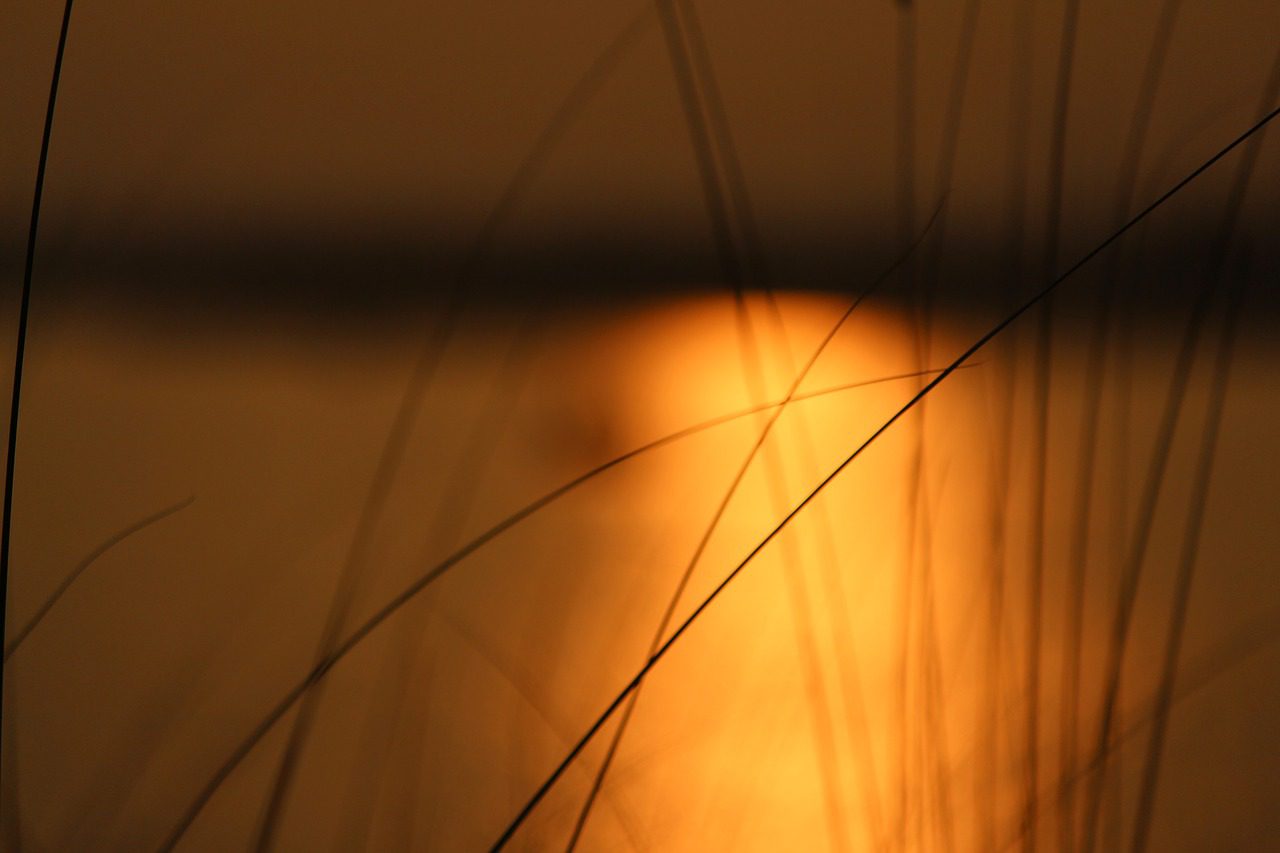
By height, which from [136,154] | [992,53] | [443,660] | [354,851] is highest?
[992,53]

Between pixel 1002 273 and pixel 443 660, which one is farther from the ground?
pixel 1002 273

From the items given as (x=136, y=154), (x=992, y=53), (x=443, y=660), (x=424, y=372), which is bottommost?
(x=443, y=660)

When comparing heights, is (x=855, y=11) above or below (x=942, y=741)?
above

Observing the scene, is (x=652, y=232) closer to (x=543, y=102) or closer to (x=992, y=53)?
(x=543, y=102)

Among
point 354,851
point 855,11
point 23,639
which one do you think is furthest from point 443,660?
point 855,11

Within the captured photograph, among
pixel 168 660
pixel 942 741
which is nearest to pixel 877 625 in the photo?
pixel 942 741

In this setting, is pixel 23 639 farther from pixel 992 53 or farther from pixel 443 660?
pixel 992 53
